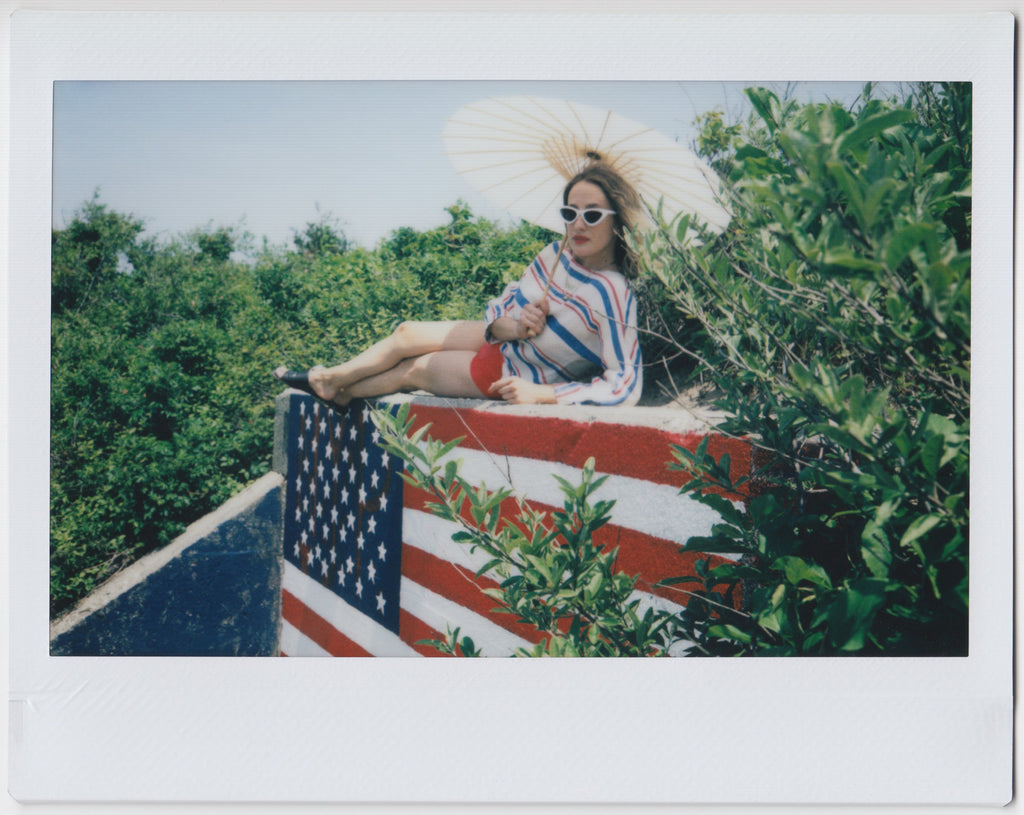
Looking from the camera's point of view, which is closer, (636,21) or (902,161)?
(902,161)

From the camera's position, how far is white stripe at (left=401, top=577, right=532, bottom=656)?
277 cm

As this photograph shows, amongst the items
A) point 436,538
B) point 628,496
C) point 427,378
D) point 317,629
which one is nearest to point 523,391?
point 427,378

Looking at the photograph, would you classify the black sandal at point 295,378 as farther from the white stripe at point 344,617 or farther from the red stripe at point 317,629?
the red stripe at point 317,629

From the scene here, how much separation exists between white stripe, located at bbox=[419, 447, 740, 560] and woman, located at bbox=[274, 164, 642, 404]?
0.25 m

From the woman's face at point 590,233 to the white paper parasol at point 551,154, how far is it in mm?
51

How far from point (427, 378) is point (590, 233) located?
2.72ft

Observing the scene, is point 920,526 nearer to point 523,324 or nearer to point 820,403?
point 820,403
